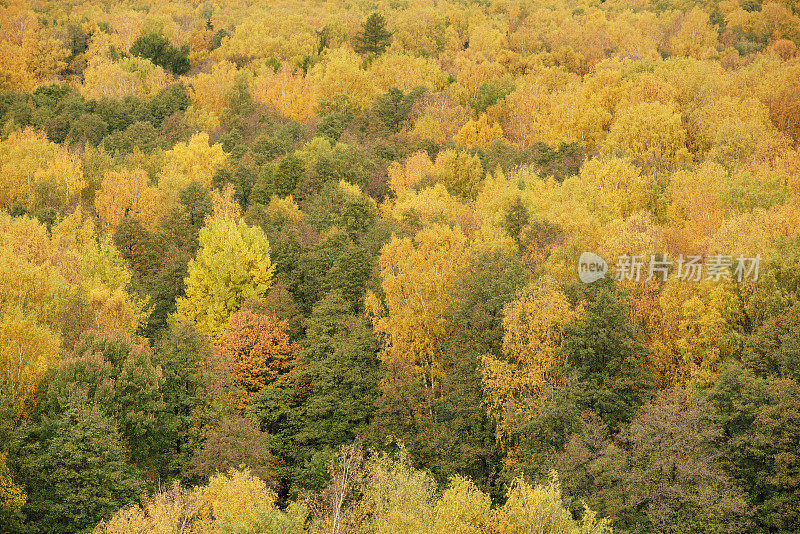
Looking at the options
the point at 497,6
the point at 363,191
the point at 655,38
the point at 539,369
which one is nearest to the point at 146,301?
the point at 363,191

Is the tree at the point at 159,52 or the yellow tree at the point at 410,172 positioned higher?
the tree at the point at 159,52

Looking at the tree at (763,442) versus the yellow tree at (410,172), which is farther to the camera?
the yellow tree at (410,172)

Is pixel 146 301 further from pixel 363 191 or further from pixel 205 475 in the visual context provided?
pixel 363 191

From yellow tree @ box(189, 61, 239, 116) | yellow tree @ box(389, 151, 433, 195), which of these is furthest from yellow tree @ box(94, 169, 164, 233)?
yellow tree @ box(189, 61, 239, 116)

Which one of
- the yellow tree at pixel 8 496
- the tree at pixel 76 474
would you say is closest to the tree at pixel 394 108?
the tree at pixel 76 474

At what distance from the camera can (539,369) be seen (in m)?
45.3

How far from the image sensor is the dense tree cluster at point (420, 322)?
38.9 m

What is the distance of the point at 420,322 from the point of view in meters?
52.7

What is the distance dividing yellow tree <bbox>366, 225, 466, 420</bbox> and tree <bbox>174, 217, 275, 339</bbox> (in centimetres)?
1203

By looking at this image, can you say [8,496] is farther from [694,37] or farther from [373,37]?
[694,37]

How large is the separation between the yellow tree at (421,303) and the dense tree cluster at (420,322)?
206mm
